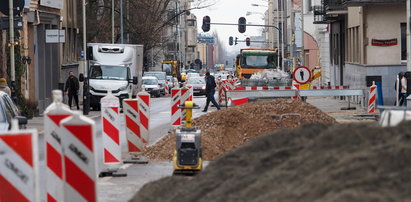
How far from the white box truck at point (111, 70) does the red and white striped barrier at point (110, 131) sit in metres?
29.5

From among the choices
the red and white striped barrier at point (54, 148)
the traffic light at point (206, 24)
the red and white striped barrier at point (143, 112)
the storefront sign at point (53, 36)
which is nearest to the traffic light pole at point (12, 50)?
the storefront sign at point (53, 36)

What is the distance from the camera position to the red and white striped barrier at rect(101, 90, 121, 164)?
17.3 metres

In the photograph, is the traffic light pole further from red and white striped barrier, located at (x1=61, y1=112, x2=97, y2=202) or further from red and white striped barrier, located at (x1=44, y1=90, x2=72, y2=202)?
red and white striped barrier, located at (x1=61, y1=112, x2=97, y2=202)

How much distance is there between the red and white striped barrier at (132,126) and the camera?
19719mm

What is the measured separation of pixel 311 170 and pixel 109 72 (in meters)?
41.0

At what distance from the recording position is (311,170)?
762 centimetres

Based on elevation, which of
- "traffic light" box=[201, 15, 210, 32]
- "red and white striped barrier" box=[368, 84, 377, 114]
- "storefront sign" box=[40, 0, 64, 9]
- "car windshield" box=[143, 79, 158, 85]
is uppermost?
"storefront sign" box=[40, 0, 64, 9]

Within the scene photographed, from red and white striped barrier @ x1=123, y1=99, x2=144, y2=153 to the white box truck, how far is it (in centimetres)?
2711

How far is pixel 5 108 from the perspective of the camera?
60.4 feet

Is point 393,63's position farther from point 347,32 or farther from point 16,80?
point 16,80

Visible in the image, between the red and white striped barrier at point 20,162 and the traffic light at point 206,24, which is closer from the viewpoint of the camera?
the red and white striped barrier at point 20,162

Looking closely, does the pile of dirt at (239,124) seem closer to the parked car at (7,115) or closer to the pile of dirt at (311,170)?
the parked car at (7,115)

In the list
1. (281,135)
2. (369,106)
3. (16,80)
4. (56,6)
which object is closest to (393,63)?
(369,106)

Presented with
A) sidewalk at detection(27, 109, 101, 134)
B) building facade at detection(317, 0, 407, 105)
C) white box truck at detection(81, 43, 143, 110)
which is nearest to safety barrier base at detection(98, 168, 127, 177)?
sidewalk at detection(27, 109, 101, 134)
